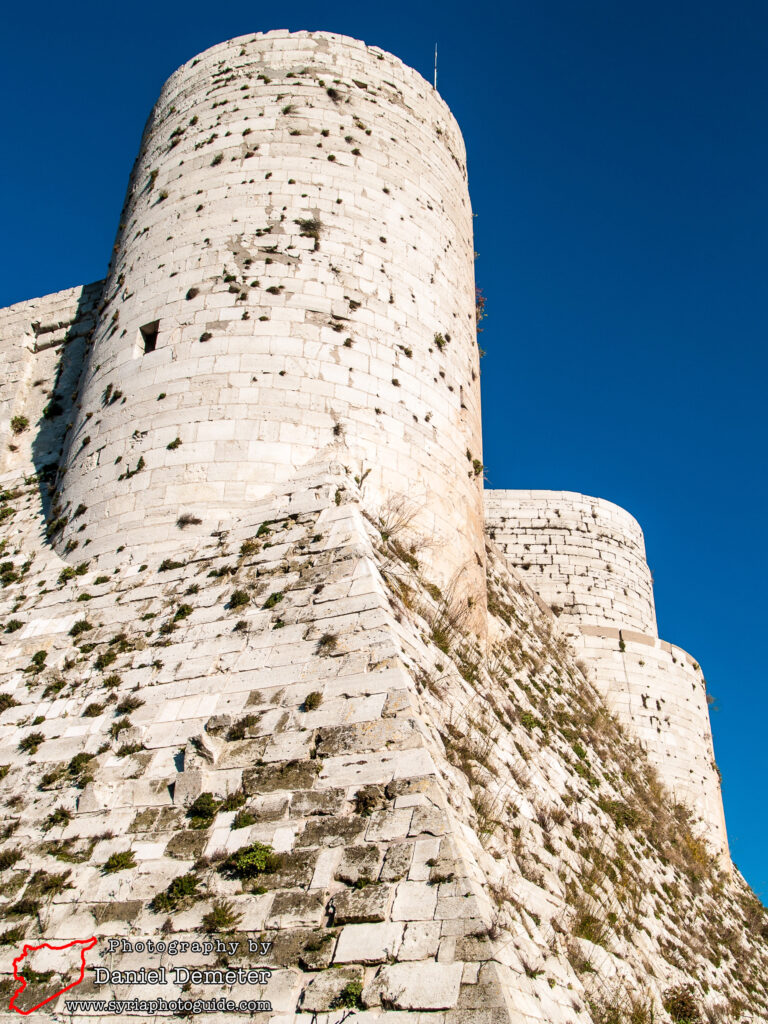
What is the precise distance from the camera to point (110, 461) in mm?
10281

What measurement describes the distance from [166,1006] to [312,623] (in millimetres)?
3046

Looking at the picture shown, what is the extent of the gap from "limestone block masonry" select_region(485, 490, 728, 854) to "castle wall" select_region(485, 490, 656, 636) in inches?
0.9

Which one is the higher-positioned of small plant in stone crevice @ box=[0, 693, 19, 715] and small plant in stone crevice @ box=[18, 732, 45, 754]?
small plant in stone crevice @ box=[0, 693, 19, 715]

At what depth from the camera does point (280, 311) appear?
34.3ft

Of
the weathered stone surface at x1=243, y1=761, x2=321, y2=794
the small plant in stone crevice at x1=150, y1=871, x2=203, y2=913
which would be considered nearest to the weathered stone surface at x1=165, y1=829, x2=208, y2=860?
the small plant in stone crevice at x1=150, y1=871, x2=203, y2=913

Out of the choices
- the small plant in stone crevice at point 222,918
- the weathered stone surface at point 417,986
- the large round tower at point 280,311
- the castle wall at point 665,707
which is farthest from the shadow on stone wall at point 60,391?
the castle wall at point 665,707

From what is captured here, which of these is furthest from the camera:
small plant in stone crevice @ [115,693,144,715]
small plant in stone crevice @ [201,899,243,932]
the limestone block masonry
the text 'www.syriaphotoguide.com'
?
the limestone block masonry

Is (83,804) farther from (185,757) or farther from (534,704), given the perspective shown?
(534,704)

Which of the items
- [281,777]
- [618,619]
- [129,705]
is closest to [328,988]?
[281,777]

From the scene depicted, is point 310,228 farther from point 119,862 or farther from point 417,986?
point 417,986

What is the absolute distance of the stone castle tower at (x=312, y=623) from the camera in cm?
544

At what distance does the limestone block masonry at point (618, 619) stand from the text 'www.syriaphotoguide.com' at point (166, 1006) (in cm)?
1313

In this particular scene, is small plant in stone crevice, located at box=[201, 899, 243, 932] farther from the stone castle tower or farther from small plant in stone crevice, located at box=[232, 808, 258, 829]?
small plant in stone crevice, located at box=[232, 808, 258, 829]

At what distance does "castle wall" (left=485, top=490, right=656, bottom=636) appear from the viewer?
18828 mm
